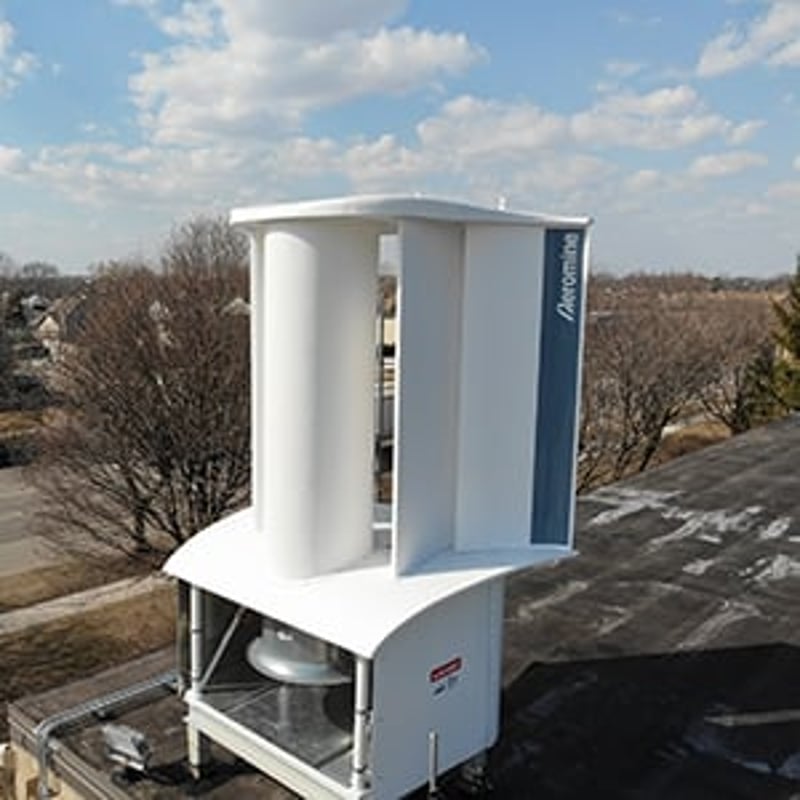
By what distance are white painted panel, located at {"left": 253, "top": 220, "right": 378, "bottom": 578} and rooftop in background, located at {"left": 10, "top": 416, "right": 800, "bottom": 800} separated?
1254 millimetres

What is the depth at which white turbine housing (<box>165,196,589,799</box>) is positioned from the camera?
305cm

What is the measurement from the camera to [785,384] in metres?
22.0

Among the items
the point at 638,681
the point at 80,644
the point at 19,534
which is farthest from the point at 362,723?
the point at 19,534

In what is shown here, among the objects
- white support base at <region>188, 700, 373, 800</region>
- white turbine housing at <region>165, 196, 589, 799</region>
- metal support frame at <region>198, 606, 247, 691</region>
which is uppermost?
white turbine housing at <region>165, 196, 589, 799</region>

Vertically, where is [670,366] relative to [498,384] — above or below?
below

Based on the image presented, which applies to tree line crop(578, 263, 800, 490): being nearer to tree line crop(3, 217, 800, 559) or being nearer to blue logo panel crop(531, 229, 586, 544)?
tree line crop(3, 217, 800, 559)

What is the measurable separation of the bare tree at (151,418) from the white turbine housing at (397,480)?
9014 millimetres

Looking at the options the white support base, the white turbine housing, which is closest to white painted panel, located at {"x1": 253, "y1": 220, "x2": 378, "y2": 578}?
the white turbine housing

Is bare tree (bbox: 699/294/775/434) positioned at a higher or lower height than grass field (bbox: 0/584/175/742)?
higher

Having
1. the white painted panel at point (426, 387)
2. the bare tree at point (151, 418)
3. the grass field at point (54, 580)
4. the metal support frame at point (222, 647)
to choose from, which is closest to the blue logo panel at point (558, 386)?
the white painted panel at point (426, 387)

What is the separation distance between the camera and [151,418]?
12.2m

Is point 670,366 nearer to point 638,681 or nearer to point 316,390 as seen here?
point 638,681

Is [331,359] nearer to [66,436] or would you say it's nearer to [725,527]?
[725,527]

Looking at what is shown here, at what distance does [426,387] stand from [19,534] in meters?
16.2
